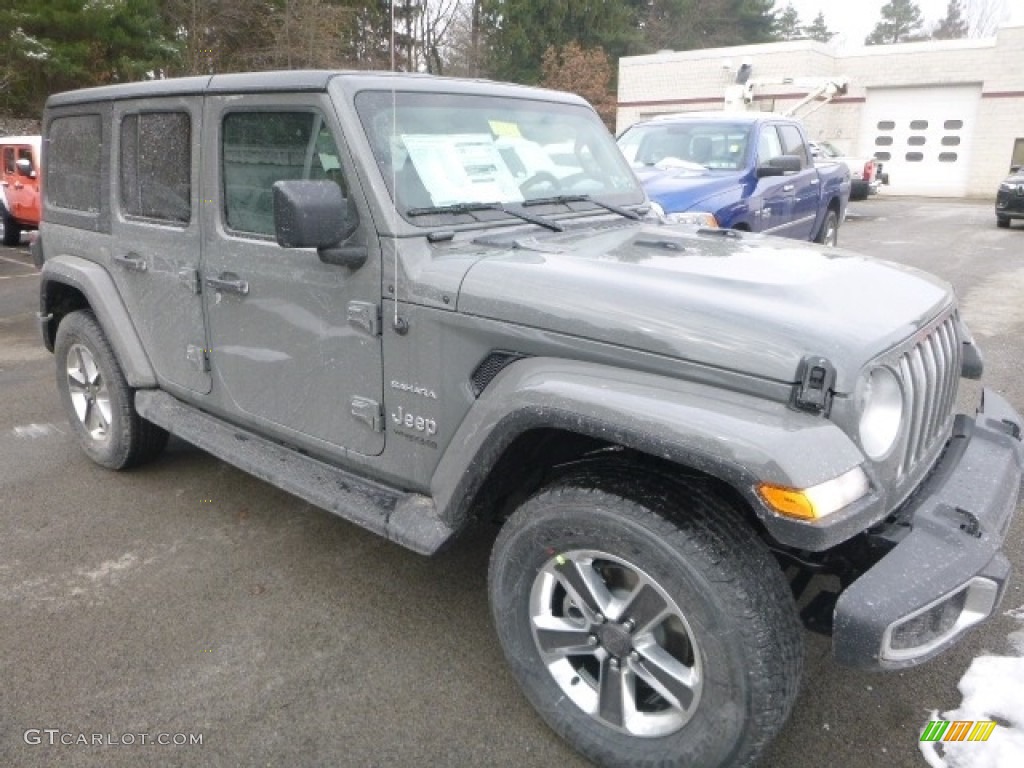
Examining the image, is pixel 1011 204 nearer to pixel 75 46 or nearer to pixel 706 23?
pixel 75 46

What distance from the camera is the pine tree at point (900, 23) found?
55969 millimetres

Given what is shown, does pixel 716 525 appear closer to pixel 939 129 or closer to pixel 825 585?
pixel 825 585

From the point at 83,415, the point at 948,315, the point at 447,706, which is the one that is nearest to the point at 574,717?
the point at 447,706

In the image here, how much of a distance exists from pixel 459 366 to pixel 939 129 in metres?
29.5

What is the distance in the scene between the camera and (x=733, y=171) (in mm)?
7852

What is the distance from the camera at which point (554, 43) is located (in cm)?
3303

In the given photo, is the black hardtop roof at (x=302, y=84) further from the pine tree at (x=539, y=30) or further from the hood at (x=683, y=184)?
the pine tree at (x=539, y=30)

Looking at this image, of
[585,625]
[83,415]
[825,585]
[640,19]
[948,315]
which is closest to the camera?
[585,625]

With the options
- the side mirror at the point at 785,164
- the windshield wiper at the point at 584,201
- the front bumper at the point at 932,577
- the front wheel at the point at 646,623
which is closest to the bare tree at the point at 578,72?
the side mirror at the point at 785,164

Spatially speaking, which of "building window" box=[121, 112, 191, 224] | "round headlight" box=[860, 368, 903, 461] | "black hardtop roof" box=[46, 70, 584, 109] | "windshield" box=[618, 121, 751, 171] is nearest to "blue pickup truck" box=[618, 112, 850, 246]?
"windshield" box=[618, 121, 751, 171]

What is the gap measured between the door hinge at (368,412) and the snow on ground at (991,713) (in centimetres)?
202

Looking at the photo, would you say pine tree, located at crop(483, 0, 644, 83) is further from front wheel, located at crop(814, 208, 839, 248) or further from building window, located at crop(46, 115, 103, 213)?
building window, located at crop(46, 115, 103, 213)

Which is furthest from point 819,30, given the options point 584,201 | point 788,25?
point 584,201

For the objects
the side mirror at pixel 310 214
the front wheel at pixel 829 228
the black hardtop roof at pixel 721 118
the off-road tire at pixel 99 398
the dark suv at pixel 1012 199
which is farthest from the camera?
the dark suv at pixel 1012 199
